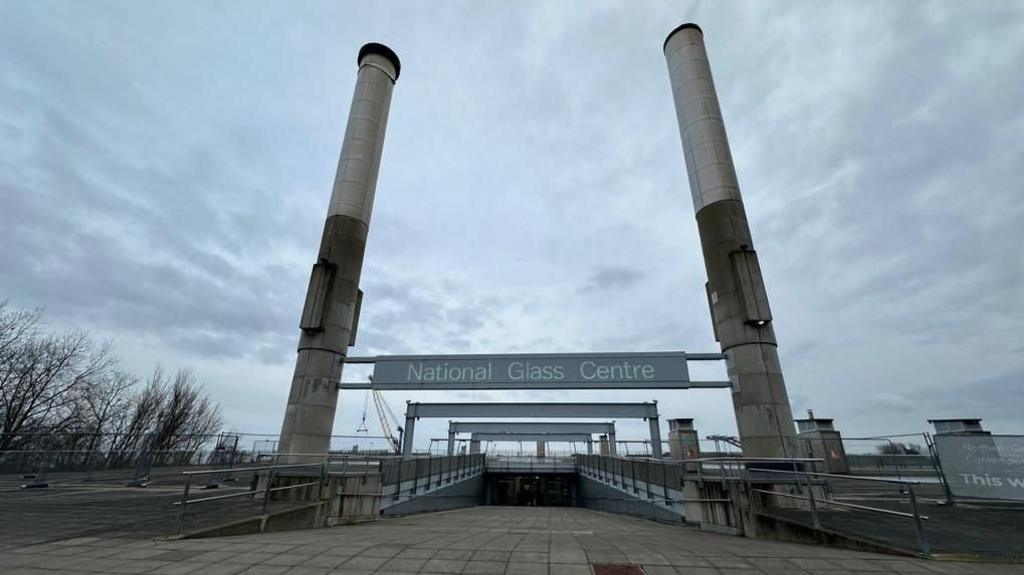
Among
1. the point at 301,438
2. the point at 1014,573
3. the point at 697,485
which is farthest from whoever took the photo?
the point at 301,438

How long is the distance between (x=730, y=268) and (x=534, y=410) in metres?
14.6

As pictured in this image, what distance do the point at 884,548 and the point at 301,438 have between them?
16.3m

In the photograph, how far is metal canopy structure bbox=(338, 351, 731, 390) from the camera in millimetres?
15265

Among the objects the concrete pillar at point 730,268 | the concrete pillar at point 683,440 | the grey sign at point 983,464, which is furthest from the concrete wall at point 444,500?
the grey sign at point 983,464

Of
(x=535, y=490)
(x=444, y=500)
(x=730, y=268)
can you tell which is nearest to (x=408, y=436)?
(x=444, y=500)

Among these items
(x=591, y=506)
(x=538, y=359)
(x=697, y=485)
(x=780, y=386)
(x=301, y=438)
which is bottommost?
(x=591, y=506)

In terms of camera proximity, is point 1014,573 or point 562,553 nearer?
point 1014,573

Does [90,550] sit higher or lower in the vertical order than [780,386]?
lower

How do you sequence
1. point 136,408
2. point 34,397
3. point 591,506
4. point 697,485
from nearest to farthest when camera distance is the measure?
point 697,485 < point 34,397 < point 591,506 < point 136,408

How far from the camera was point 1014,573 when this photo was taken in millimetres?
4934

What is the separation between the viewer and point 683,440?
17.5 meters

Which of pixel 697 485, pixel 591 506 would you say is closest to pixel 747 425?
pixel 697 485

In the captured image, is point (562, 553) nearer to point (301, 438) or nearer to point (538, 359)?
point (538, 359)

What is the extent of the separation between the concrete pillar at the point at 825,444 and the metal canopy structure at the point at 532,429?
1524 cm
